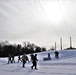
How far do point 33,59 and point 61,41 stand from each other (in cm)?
6717

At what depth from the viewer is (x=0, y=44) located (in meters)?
127

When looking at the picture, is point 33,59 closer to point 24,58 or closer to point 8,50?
point 24,58

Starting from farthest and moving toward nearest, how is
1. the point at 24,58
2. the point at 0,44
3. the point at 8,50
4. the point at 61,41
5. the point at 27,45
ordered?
1. the point at 27,45
2. the point at 0,44
3. the point at 8,50
4. the point at 61,41
5. the point at 24,58

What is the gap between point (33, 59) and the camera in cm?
2091

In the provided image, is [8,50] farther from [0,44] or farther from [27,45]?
[27,45]

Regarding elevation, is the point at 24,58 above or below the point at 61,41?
below

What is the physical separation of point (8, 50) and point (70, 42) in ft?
119

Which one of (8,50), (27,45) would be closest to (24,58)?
(8,50)

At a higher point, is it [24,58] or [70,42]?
[70,42]

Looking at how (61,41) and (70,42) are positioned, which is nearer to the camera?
(70,42)

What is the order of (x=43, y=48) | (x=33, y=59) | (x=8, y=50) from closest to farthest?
1. (x=33, y=59)
2. (x=8, y=50)
3. (x=43, y=48)

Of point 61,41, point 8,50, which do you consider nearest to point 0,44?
point 8,50

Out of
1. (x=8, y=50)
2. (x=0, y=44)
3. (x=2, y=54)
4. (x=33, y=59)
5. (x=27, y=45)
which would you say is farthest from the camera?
(x=27, y=45)

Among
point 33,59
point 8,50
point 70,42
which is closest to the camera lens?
point 33,59
